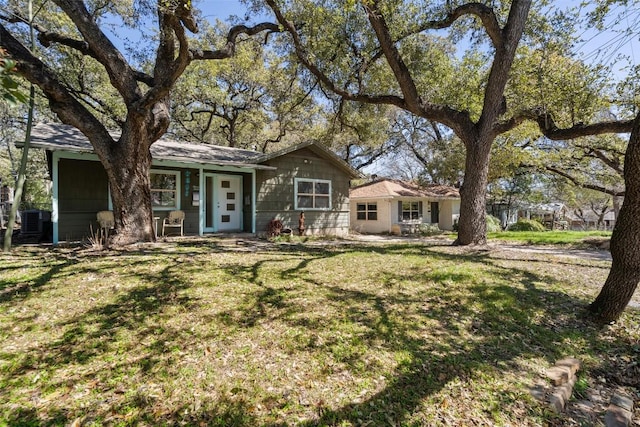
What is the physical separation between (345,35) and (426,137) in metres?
16.0

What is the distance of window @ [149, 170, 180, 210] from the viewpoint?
10664 millimetres

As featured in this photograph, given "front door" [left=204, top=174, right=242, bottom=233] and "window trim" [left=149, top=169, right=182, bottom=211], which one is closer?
"window trim" [left=149, top=169, right=182, bottom=211]

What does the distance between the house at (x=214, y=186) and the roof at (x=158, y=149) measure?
20 millimetres

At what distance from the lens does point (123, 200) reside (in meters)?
7.59

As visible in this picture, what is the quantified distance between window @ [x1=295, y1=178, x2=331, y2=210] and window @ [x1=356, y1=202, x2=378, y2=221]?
5150 mm

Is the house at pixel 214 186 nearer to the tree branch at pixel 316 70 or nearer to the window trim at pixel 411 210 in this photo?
the tree branch at pixel 316 70

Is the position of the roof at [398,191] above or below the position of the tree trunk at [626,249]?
above

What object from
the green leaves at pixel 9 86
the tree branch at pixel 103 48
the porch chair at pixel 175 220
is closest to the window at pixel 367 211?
the porch chair at pixel 175 220

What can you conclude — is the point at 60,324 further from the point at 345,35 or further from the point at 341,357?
the point at 345,35

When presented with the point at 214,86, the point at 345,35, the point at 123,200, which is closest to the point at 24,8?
the point at 214,86

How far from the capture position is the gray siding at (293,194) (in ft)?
40.9

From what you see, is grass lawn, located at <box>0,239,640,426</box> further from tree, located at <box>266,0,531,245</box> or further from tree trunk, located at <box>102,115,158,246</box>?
tree, located at <box>266,0,531,245</box>

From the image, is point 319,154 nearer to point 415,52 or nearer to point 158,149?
point 415,52

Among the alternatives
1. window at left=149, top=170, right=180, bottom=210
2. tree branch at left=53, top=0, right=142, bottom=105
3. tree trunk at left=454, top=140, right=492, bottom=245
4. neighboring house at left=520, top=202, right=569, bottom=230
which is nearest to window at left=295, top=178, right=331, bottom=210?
window at left=149, top=170, right=180, bottom=210
